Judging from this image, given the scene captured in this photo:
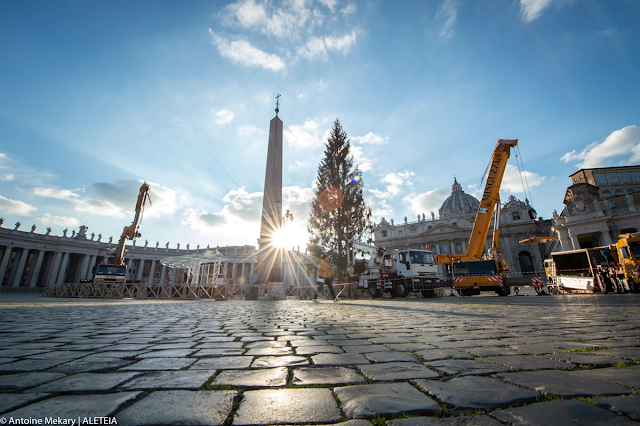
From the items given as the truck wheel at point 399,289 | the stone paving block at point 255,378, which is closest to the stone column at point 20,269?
the truck wheel at point 399,289

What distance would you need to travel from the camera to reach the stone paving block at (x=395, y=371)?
186cm

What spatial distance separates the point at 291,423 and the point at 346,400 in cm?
35

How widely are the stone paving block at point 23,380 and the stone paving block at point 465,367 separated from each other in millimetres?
2467

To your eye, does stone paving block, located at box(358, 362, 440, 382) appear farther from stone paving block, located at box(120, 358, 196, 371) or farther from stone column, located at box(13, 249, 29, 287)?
stone column, located at box(13, 249, 29, 287)

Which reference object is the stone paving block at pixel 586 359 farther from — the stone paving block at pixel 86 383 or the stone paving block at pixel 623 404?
the stone paving block at pixel 86 383

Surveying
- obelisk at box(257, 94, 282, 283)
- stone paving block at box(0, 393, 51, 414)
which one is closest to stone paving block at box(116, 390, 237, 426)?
stone paving block at box(0, 393, 51, 414)

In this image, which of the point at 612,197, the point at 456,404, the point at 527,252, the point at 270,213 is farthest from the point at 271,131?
the point at 527,252

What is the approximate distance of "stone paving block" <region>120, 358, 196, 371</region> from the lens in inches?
82.3

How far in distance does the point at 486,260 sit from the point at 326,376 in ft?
62.4

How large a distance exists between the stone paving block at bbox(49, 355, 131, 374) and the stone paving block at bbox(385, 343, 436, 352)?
7.54 feet

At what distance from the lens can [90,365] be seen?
7.14 ft

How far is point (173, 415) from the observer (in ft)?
4.17

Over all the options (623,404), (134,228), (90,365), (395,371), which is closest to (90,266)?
(134,228)

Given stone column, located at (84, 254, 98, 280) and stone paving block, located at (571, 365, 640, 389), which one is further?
stone column, located at (84, 254, 98, 280)
